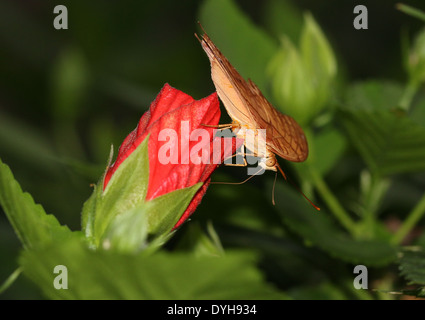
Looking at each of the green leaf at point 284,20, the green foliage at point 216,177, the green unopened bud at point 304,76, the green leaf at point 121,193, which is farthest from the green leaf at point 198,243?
the green leaf at point 284,20

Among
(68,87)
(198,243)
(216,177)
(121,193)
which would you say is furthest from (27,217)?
(68,87)

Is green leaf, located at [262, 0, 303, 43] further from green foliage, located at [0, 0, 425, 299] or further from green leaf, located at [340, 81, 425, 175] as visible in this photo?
green leaf, located at [340, 81, 425, 175]

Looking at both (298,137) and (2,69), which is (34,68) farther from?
(298,137)

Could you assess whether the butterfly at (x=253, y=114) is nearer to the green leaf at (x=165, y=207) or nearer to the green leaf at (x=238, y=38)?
the green leaf at (x=165, y=207)

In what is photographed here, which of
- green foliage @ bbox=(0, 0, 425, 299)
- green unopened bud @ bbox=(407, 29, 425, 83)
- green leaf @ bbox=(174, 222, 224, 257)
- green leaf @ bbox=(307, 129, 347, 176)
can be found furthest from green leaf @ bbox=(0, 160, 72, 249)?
green unopened bud @ bbox=(407, 29, 425, 83)

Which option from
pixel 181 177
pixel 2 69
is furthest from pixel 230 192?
pixel 2 69

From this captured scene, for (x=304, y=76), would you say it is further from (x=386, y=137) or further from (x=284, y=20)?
(x=284, y=20)
